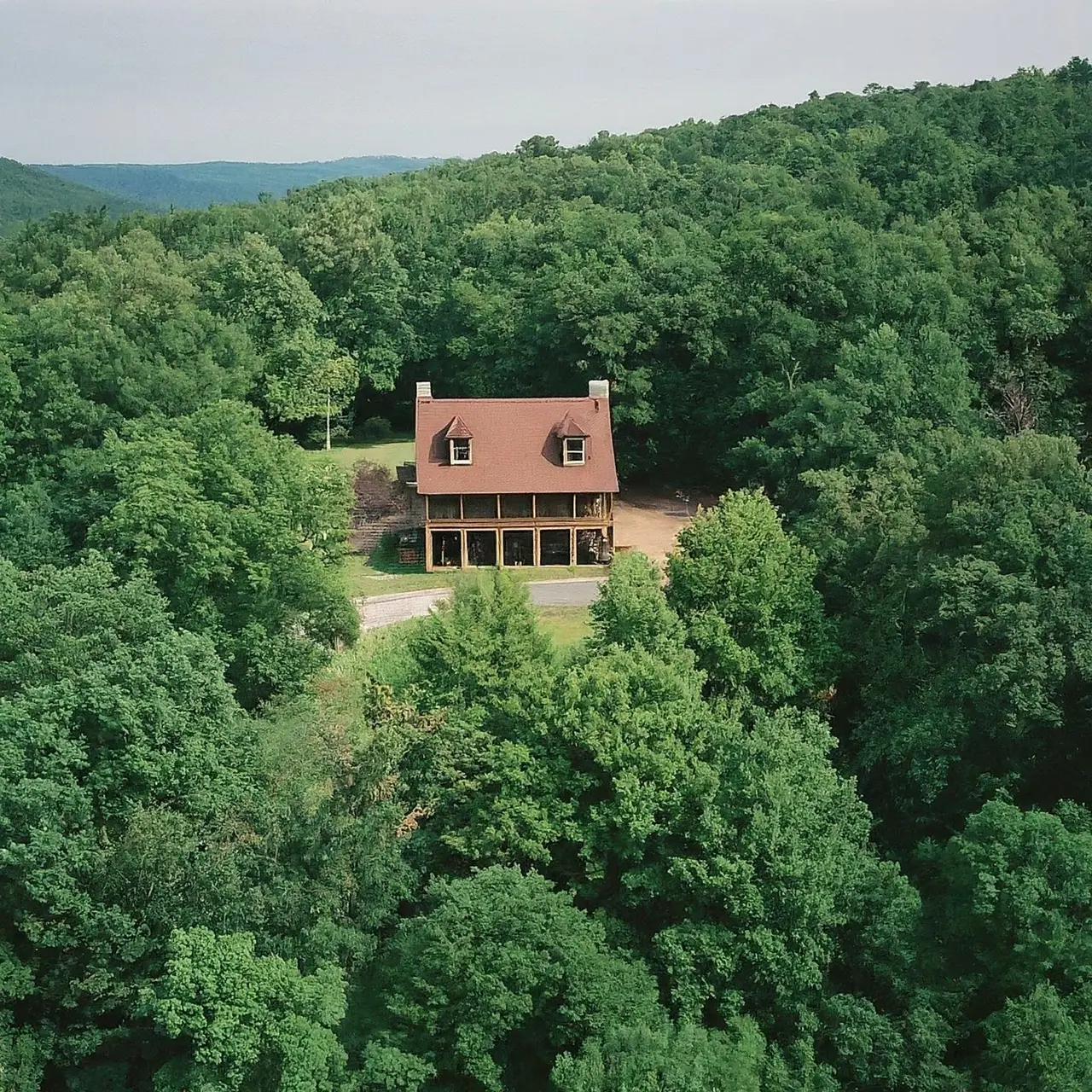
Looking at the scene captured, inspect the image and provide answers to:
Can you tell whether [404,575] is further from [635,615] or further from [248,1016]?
[248,1016]

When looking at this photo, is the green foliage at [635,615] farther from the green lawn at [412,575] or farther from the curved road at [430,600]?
the green lawn at [412,575]

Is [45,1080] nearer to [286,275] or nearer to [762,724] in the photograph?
[762,724]

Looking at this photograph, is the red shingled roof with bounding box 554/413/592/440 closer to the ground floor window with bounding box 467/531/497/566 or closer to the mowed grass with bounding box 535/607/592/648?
the ground floor window with bounding box 467/531/497/566

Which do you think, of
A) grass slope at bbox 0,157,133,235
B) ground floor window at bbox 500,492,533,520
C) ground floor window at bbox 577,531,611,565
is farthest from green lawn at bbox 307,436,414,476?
grass slope at bbox 0,157,133,235

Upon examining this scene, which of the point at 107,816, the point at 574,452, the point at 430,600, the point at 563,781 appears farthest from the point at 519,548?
the point at 107,816

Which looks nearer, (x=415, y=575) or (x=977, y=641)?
(x=977, y=641)

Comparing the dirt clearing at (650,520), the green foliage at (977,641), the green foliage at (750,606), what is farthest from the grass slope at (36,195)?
the green foliage at (977,641)
